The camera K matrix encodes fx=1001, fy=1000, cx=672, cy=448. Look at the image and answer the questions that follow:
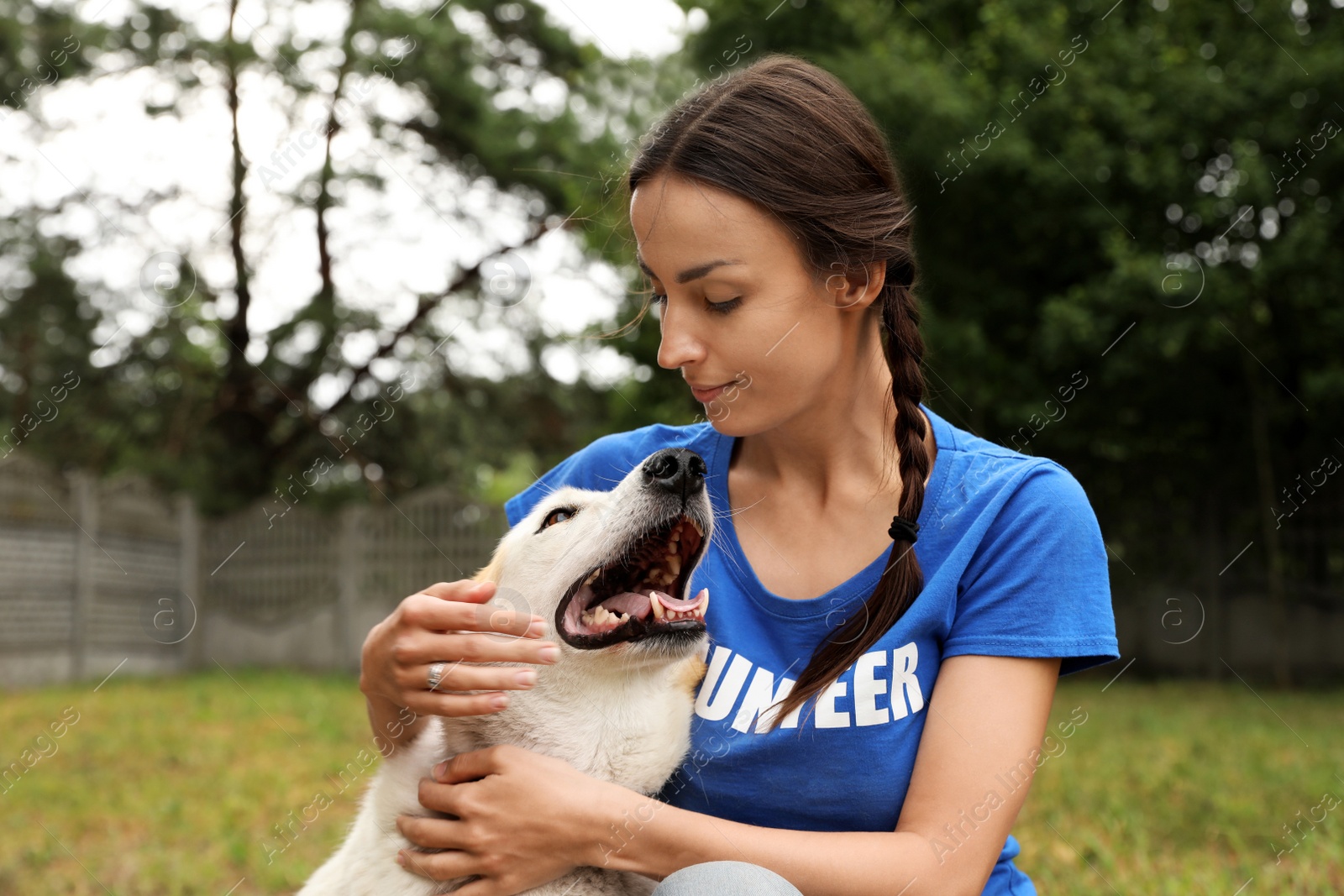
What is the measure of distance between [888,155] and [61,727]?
7.15 m

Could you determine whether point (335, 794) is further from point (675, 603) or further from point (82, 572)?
point (82, 572)

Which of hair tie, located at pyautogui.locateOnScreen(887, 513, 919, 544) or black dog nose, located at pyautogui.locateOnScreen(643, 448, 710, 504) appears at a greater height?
black dog nose, located at pyautogui.locateOnScreen(643, 448, 710, 504)

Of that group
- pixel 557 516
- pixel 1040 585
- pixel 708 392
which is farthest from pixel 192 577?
pixel 1040 585

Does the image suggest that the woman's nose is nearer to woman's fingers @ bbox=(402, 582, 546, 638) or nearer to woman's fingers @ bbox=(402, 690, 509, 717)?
woman's fingers @ bbox=(402, 582, 546, 638)

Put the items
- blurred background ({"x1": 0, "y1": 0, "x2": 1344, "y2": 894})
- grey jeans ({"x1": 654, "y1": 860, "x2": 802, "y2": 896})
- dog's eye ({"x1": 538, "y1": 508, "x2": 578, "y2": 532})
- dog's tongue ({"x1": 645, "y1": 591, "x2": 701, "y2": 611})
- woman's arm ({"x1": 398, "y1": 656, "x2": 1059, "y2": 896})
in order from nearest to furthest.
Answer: grey jeans ({"x1": 654, "y1": 860, "x2": 802, "y2": 896}) → woman's arm ({"x1": 398, "y1": 656, "x2": 1059, "y2": 896}) → dog's tongue ({"x1": 645, "y1": 591, "x2": 701, "y2": 611}) → dog's eye ({"x1": 538, "y1": 508, "x2": 578, "y2": 532}) → blurred background ({"x1": 0, "y1": 0, "x2": 1344, "y2": 894})

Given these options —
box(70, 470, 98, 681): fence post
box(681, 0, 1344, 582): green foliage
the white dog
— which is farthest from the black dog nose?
box(70, 470, 98, 681): fence post

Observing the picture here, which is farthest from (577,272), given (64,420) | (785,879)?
(785,879)

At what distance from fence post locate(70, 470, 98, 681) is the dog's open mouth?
31.5 ft

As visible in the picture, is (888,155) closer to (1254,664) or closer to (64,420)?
(1254,664)

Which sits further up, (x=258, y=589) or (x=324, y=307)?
(x=324, y=307)

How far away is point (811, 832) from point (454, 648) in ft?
2.24

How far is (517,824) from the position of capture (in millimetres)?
1667

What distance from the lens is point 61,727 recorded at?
687 cm

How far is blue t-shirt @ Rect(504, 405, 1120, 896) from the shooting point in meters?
A: 1.76
